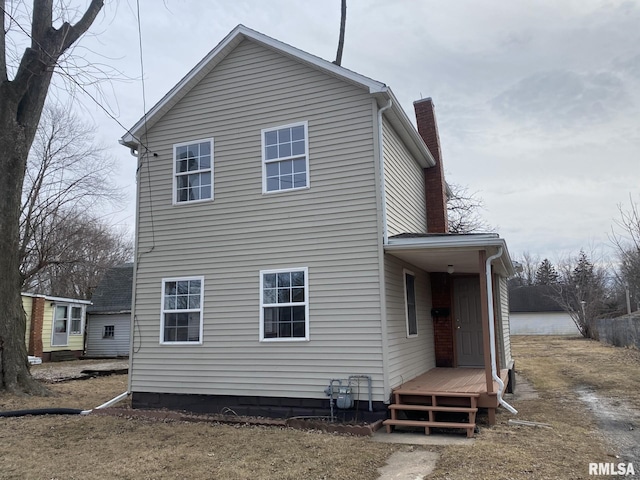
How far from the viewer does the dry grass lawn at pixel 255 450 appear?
5.42m

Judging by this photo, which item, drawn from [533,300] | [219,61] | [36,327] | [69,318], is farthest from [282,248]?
[533,300]

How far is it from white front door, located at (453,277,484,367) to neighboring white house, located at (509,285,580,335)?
113 ft

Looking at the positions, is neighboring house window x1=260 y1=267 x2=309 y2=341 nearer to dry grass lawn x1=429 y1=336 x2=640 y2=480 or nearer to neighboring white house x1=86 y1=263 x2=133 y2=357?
dry grass lawn x1=429 y1=336 x2=640 y2=480

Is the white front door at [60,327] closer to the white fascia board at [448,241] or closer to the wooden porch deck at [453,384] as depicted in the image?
the wooden porch deck at [453,384]

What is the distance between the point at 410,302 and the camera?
982 centimetres

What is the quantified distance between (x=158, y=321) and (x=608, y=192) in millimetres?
16614

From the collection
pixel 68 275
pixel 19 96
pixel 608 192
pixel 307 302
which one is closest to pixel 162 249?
pixel 307 302

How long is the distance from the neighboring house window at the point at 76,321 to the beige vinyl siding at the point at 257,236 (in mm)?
16923

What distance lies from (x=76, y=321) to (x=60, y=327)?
3.86ft

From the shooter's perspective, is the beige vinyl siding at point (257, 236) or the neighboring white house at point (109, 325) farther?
the neighboring white house at point (109, 325)

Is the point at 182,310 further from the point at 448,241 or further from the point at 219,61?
the point at 448,241

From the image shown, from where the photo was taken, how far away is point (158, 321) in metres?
9.58

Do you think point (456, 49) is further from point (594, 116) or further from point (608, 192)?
point (608, 192)

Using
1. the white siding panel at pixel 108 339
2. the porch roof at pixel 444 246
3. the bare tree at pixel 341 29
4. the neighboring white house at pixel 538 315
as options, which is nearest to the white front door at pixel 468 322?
the porch roof at pixel 444 246
